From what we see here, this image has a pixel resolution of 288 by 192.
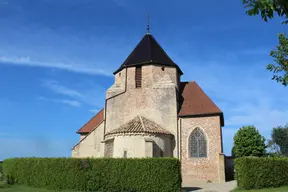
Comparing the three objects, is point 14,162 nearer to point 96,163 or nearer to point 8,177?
point 8,177

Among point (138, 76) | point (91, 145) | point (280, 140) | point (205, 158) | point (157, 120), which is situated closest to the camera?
point (205, 158)

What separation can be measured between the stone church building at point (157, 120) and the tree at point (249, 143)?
24.7 ft

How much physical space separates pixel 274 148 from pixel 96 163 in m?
44.5

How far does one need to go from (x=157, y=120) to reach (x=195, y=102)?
3.90m

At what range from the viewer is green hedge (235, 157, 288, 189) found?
620 inches

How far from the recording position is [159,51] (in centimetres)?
2803

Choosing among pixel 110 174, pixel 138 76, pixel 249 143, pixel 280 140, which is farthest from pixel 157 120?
pixel 280 140

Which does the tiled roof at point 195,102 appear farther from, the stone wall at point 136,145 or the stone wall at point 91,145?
the stone wall at point 91,145

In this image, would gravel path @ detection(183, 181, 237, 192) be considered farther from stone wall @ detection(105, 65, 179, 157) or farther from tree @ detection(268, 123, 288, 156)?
tree @ detection(268, 123, 288, 156)

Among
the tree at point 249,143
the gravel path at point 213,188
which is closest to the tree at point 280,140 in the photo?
the tree at point 249,143

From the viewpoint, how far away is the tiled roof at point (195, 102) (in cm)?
2383

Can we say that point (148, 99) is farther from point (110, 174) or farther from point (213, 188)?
point (110, 174)

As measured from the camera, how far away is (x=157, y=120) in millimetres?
24531

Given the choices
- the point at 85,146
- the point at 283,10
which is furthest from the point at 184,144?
the point at 283,10
